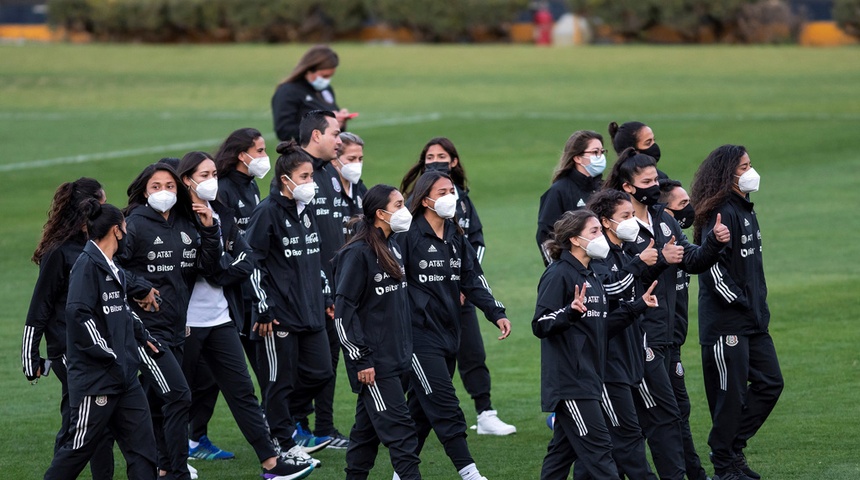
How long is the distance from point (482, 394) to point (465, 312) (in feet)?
2.28

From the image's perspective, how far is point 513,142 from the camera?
2873 centimetres

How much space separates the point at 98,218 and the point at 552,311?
9.46ft

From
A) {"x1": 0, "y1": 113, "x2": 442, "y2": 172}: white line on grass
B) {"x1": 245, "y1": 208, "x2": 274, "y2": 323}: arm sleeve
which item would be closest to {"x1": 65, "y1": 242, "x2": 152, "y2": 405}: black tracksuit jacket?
{"x1": 245, "y1": 208, "x2": 274, "y2": 323}: arm sleeve

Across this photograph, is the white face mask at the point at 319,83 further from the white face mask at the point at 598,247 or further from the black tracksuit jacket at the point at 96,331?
the white face mask at the point at 598,247

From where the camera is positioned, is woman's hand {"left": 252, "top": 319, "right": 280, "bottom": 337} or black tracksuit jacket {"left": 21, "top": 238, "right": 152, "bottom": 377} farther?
woman's hand {"left": 252, "top": 319, "right": 280, "bottom": 337}

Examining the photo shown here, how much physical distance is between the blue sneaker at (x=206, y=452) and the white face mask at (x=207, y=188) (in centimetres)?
A: 208

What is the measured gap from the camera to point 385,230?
30.3 ft

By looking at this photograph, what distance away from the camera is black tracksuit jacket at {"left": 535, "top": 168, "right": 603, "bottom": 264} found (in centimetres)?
1055

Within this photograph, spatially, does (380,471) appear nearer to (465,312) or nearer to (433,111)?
(465,312)

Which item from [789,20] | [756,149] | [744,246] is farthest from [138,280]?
[789,20]

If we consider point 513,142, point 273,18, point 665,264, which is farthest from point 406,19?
point 665,264

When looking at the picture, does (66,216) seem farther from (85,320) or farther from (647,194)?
(647,194)

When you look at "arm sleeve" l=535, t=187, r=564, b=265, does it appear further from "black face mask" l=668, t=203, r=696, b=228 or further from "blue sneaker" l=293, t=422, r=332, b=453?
"blue sneaker" l=293, t=422, r=332, b=453

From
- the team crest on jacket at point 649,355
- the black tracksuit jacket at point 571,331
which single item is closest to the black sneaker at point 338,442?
the black tracksuit jacket at point 571,331
